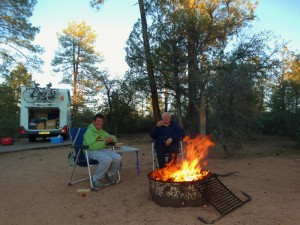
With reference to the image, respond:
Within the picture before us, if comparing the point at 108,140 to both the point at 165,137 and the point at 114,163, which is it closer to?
the point at 114,163

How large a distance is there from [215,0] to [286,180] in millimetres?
6217

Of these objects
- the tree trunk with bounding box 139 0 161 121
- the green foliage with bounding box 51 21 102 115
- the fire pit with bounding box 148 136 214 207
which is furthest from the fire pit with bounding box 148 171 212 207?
the green foliage with bounding box 51 21 102 115

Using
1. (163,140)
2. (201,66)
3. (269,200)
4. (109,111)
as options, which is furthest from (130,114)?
(269,200)

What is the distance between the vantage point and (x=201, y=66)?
29.7ft

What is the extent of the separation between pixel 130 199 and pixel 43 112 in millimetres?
10098

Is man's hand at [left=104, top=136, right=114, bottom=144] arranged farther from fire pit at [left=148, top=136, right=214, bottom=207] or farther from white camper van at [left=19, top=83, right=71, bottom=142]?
white camper van at [left=19, top=83, right=71, bottom=142]

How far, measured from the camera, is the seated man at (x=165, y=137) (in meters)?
5.14

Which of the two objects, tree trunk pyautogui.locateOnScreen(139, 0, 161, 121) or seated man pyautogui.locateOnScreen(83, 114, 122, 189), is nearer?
seated man pyautogui.locateOnScreen(83, 114, 122, 189)

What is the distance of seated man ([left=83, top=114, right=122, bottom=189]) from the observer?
458 cm

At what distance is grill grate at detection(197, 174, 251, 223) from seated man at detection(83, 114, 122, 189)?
66.2 inches

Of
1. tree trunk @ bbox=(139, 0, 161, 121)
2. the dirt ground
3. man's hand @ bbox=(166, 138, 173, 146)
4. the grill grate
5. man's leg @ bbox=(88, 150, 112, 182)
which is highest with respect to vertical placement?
tree trunk @ bbox=(139, 0, 161, 121)

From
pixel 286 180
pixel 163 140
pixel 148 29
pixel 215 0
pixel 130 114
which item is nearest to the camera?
pixel 286 180

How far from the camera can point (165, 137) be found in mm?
5164

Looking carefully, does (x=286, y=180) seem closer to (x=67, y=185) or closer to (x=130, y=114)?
(x=67, y=185)
